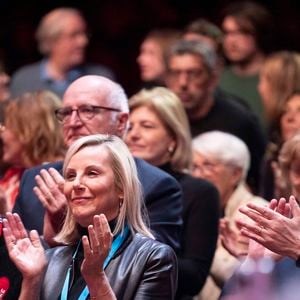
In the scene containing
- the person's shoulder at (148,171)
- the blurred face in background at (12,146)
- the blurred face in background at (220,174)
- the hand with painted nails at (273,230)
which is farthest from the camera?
the blurred face in background at (220,174)

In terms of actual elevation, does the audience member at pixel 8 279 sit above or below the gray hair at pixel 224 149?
above

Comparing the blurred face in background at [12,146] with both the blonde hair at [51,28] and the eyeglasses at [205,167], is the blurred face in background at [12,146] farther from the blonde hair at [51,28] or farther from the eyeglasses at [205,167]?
the blonde hair at [51,28]

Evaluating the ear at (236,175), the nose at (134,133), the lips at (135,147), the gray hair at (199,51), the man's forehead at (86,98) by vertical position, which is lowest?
the ear at (236,175)

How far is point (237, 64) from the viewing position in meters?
7.89

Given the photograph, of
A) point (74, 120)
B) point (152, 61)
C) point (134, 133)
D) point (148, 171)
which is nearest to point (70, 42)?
point (152, 61)

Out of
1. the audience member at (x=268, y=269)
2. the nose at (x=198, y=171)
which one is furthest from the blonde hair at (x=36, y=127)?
the audience member at (x=268, y=269)

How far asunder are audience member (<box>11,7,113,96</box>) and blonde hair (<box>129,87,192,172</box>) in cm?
218

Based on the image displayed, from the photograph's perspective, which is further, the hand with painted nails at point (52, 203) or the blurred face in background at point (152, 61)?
the blurred face in background at point (152, 61)

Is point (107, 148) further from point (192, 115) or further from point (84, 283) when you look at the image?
point (192, 115)

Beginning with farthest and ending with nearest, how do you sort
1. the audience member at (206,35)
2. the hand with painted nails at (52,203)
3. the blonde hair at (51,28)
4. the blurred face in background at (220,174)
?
the blonde hair at (51,28), the audience member at (206,35), the blurred face in background at (220,174), the hand with painted nails at (52,203)

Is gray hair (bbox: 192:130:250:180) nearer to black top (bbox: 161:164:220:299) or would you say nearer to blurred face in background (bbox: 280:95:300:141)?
blurred face in background (bbox: 280:95:300:141)

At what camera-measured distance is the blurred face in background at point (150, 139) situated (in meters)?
5.58

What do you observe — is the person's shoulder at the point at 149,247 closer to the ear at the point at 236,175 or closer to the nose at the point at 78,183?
the nose at the point at 78,183

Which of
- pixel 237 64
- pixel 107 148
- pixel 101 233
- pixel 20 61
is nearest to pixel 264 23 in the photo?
pixel 237 64
